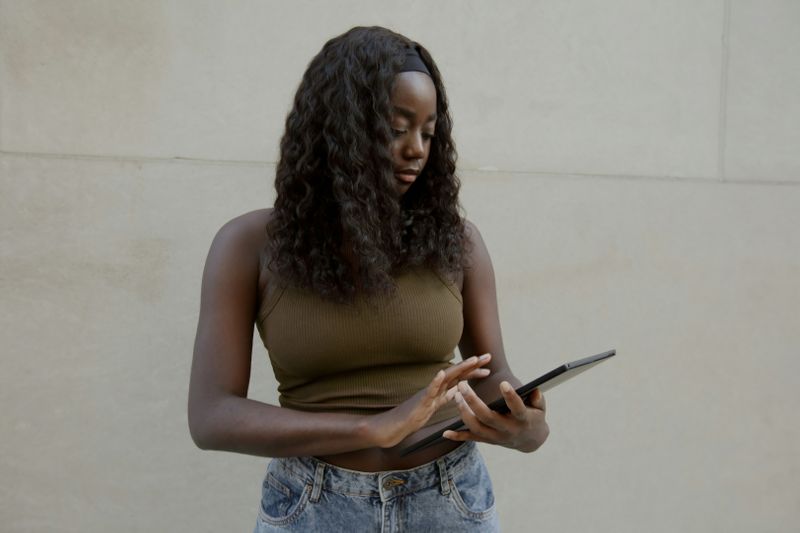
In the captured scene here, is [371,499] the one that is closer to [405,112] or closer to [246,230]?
[246,230]

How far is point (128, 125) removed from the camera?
2625mm

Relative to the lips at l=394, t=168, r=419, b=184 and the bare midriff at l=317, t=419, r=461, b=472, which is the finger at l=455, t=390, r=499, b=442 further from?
the lips at l=394, t=168, r=419, b=184

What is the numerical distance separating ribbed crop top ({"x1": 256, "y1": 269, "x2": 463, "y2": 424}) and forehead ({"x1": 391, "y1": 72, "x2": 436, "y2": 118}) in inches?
14.0

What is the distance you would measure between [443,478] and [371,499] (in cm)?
15

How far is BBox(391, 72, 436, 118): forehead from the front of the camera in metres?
1.75

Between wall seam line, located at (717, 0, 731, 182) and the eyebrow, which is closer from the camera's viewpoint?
the eyebrow

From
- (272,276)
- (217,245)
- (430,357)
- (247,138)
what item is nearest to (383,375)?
(430,357)

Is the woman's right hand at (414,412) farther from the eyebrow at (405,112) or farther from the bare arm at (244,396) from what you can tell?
the eyebrow at (405,112)

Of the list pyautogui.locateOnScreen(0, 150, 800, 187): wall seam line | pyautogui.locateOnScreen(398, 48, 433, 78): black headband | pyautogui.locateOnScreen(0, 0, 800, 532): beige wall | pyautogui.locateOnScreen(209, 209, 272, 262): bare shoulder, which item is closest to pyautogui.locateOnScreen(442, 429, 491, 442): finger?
pyautogui.locateOnScreen(209, 209, 272, 262): bare shoulder

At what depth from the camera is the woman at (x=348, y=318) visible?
5.47 ft

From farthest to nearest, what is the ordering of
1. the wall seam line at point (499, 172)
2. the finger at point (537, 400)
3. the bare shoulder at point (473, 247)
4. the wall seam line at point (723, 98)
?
the wall seam line at point (723, 98), the wall seam line at point (499, 172), the bare shoulder at point (473, 247), the finger at point (537, 400)

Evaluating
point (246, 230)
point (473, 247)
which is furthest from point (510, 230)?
point (246, 230)

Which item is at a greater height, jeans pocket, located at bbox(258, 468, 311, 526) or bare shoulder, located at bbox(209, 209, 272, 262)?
bare shoulder, located at bbox(209, 209, 272, 262)

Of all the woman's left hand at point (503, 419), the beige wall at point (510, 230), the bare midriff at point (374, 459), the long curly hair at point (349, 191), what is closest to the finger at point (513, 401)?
the woman's left hand at point (503, 419)
